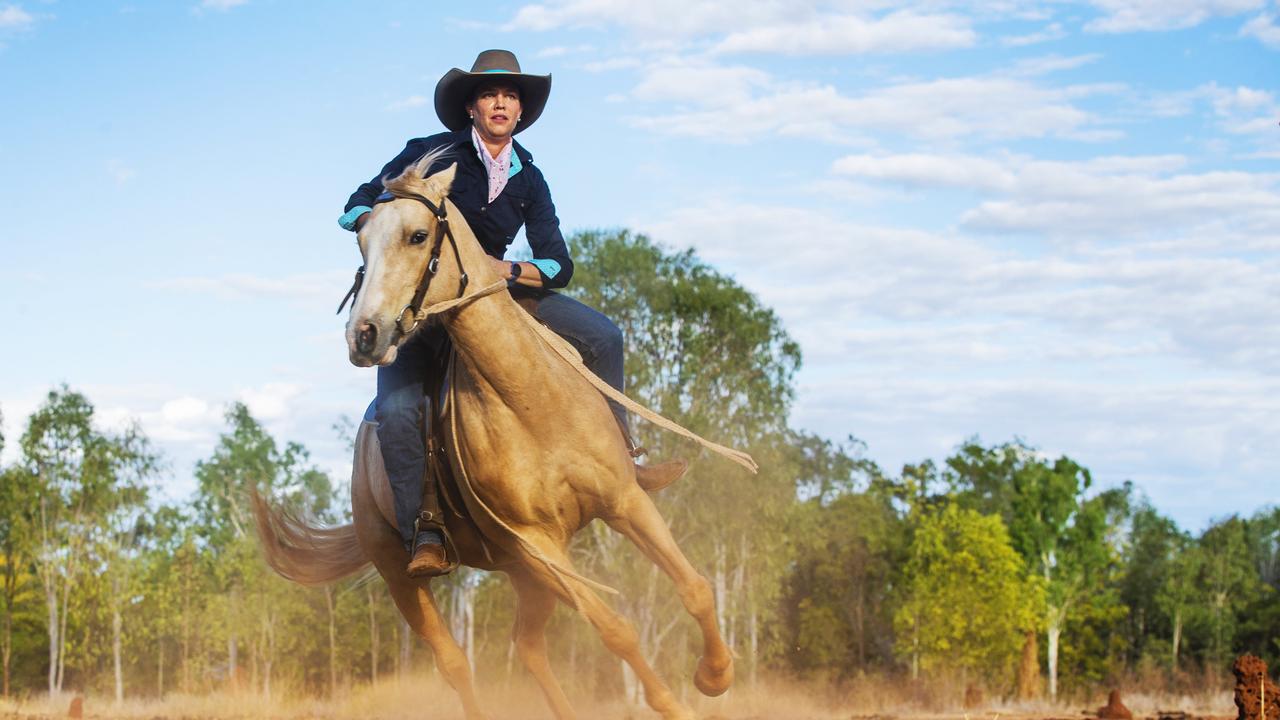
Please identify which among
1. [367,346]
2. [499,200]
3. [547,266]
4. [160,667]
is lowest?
[160,667]

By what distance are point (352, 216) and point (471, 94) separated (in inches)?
51.4

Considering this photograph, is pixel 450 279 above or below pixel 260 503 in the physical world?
above

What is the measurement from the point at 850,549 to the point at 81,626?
114 feet

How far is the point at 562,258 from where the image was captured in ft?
25.0

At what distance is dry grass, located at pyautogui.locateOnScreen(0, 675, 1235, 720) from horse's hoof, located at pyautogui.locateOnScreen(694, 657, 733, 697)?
7.95m

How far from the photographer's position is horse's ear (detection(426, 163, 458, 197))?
6.39 m

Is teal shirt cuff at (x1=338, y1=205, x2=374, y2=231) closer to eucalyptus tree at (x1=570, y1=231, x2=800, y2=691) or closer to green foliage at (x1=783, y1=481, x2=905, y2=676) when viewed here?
eucalyptus tree at (x1=570, y1=231, x2=800, y2=691)

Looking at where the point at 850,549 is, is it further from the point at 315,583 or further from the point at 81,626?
the point at 315,583

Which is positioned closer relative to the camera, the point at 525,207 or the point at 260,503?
the point at 525,207

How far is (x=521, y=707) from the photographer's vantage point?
75.6 ft

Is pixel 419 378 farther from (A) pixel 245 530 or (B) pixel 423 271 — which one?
(A) pixel 245 530

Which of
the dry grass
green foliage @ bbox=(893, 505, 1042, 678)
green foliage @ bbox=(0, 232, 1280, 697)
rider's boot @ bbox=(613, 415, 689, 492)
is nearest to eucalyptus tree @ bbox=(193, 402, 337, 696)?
green foliage @ bbox=(0, 232, 1280, 697)

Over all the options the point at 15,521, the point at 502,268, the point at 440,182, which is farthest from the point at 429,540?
the point at 15,521

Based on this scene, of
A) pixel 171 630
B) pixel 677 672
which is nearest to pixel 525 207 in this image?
pixel 677 672
